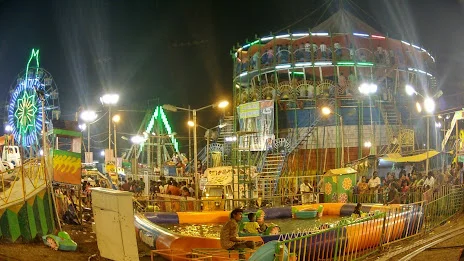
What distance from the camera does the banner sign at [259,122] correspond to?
33.6 m

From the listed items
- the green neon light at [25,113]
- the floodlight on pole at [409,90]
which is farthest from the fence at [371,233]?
the green neon light at [25,113]

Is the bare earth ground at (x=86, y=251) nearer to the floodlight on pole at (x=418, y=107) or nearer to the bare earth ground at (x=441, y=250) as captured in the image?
the bare earth ground at (x=441, y=250)

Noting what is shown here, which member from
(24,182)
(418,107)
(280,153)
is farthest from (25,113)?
(418,107)

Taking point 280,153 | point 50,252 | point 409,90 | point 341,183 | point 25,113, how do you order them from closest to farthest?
point 50,252 < point 341,183 < point 280,153 < point 409,90 < point 25,113

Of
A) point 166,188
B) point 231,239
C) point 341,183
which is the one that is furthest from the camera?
point 166,188

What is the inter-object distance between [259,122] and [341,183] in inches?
554

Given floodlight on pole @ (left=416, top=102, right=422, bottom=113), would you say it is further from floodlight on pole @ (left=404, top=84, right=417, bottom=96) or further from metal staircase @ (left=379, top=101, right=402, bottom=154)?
metal staircase @ (left=379, top=101, right=402, bottom=154)

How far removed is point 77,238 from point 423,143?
97.3 feet

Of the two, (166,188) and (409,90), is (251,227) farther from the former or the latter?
(409,90)

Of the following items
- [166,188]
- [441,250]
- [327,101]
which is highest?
[327,101]

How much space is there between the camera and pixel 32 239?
45.9ft

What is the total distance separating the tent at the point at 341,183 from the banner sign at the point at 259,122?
1126 cm

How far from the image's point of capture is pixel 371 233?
12.2m

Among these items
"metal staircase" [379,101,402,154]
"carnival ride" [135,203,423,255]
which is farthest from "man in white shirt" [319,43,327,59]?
"carnival ride" [135,203,423,255]
